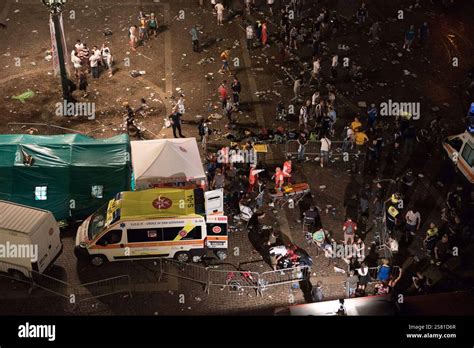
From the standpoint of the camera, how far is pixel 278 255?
821 inches

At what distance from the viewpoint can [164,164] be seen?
73.3 feet

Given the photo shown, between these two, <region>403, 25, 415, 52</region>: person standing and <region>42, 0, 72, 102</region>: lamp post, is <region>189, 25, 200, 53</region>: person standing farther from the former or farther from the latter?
<region>403, 25, 415, 52</region>: person standing

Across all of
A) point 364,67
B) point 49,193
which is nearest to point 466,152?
point 364,67

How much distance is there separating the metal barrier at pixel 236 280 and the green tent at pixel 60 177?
4.41m

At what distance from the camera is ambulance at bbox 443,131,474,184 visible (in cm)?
2392

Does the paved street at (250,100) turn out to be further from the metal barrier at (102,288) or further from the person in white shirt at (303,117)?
the person in white shirt at (303,117)

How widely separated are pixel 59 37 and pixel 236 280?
42.4ft

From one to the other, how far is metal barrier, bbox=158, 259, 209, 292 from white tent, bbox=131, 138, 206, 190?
2.91m

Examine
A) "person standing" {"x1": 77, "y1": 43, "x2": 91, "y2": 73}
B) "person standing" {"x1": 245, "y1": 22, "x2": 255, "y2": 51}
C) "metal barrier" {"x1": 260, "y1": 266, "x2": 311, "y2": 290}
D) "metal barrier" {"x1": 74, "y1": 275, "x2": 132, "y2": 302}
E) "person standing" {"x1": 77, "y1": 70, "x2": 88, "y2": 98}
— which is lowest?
"metal barrier" {"x1": 74, "y1": 275, "x2": 132, "y2": 302}

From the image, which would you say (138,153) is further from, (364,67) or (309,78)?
(364,67)

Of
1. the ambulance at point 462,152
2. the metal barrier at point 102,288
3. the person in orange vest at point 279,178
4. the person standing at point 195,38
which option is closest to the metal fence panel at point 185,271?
the metal barrier at point 102,288

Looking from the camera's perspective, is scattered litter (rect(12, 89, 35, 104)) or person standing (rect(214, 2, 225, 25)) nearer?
scattered litter (rect(12, 89, 35, 104))

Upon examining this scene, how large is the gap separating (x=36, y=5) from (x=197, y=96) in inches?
488

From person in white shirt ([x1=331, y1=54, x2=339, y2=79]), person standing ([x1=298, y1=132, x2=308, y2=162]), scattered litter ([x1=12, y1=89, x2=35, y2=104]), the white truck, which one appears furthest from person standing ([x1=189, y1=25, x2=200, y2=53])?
the white truck
